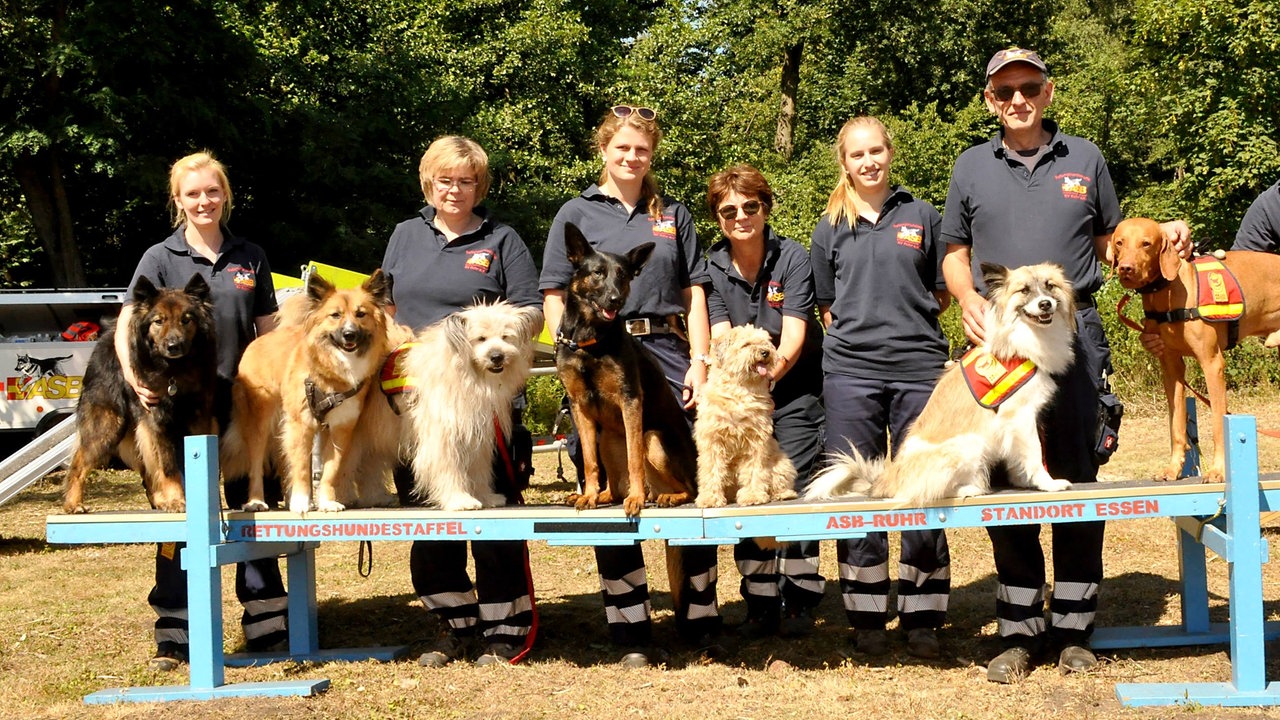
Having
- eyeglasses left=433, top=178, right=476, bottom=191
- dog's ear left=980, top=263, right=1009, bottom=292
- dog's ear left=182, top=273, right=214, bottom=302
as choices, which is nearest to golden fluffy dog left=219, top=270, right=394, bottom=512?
dog's ear left=182, top=273, right=214, bottom=302

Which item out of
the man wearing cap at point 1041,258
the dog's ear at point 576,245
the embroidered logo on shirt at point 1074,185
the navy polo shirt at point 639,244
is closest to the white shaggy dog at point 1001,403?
the man wearing cap at point 1041,258

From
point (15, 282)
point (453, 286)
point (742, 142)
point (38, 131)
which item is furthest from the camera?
point (742, 142)

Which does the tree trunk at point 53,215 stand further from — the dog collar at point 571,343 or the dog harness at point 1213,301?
the dog harness at point 1213,301

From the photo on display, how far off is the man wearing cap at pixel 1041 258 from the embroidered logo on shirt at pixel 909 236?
0.54 ft

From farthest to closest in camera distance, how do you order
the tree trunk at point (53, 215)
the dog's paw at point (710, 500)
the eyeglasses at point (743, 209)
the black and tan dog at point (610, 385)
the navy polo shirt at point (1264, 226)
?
1. the tree trunk at point (53, 215)
2. the navy polo shirt at point (1264, 226)
3. the eyeglasses at point (743, 209)
4. the dog's paw at point (710, 500)
5. the black and tan dog at point (610, 385)

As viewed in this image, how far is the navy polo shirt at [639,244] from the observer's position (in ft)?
16.9

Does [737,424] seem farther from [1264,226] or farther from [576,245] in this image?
[1264,226]

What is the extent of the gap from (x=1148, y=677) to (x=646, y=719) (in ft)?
7.70

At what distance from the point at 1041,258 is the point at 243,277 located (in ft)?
12.8

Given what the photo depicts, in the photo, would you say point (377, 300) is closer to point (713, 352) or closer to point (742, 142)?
point (713, 352)

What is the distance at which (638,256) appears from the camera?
189 inches

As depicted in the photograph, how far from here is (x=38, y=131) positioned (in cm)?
1739

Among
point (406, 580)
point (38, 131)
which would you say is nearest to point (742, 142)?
point (38, 131)

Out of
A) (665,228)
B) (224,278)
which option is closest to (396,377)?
(224,278)
